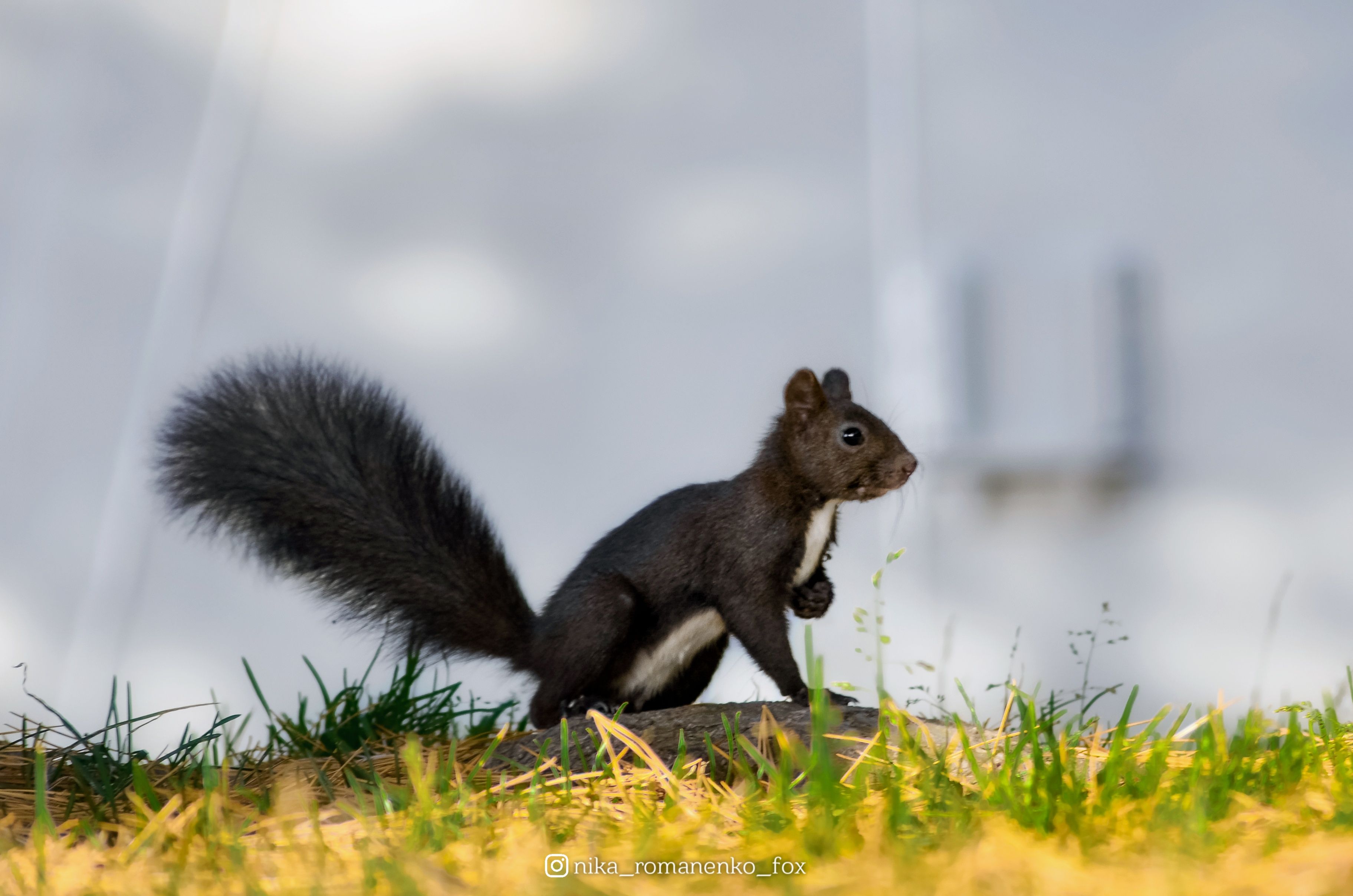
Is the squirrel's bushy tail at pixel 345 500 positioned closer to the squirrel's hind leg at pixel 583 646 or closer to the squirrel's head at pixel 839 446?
the squirrel's hind leg at pixel 583 646

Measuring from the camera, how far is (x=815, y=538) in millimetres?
2189

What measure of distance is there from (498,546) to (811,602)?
26.2 inches

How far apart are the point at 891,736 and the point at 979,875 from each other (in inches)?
32.3

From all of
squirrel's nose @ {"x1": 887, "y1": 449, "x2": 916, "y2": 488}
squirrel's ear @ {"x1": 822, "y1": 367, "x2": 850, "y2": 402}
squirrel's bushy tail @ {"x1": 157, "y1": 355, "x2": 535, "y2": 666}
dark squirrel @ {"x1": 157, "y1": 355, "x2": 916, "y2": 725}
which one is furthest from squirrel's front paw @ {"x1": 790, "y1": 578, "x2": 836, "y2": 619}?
squirrel's bushy tail @ {"x1": 157, "y1": 355, "x2": 535, "y2": 666}

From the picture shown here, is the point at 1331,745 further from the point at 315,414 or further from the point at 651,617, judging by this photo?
the point at 315,414

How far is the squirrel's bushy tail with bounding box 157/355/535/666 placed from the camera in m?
2.09

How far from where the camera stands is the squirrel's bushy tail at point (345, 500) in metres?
2.09

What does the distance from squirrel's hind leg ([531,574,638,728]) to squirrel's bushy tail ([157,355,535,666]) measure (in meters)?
0.15

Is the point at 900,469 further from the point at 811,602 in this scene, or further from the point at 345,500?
the point at 345,500

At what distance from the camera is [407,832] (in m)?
1.13

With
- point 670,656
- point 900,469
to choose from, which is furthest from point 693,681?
point 900,469

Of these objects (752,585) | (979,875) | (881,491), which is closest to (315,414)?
(752,585)

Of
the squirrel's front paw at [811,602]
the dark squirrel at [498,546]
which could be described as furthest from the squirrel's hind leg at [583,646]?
the squirrel's front paw at [811,602]

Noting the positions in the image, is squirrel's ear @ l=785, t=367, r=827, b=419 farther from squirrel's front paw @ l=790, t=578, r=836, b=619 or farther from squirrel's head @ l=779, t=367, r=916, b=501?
squirrel's front paw @ l=790, t=578, r=836, b=619
